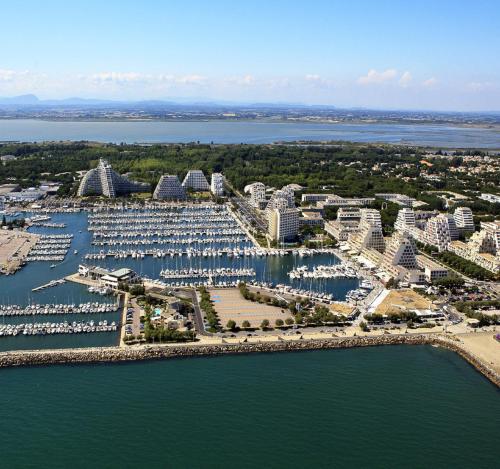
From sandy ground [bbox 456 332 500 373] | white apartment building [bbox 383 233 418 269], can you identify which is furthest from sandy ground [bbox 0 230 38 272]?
sandy ground [bbox 456 332 500 373]

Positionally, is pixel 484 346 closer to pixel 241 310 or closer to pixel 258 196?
pixel 241 310

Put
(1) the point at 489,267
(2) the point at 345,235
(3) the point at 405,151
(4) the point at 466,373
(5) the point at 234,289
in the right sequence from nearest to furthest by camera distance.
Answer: (4) the point at 466,373 → (5) the point at 234,289 → (1) the point at 489,267 → (2) the point at 345,235 → (3) the point at 405,151

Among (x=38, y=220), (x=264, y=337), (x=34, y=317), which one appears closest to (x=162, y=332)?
(x=264, y=337)

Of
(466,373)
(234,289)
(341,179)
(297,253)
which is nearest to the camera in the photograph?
(466,373)

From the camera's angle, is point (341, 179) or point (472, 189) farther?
point (341, 179)

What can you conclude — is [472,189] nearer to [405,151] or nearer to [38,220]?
[405,151]

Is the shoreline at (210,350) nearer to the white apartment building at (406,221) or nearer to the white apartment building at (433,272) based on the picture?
the white apartment building at (433,272)

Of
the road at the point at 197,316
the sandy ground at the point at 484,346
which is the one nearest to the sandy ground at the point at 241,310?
the road at the point at 197,316
